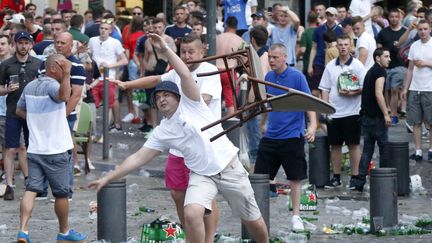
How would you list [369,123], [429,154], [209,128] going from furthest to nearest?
[429,154], [369,123], [209,128]

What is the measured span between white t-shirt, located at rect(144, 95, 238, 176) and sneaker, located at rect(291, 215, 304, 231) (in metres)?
2.32

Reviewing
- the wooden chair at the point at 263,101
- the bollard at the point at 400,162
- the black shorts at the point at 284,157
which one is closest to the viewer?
the wooden chair at the point at 263,101

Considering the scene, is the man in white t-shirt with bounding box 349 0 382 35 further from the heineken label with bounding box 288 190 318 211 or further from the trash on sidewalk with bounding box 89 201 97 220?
the trash on sidewalk with bounding box 89 201 97 220

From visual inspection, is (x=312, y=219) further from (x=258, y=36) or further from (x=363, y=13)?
(x=363, y=13)

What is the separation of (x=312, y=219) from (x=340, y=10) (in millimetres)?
10952

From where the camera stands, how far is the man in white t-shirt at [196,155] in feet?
33.1


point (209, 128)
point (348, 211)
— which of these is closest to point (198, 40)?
point (209, 128)

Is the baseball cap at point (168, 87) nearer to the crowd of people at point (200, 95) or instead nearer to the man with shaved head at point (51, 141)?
the crowd of people at point (200, 95)

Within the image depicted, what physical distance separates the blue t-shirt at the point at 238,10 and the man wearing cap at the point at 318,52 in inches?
59.5

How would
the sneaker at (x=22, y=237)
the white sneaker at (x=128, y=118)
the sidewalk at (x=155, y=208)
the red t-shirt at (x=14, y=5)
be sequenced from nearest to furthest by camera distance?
the sneaker at (x=22, y=237), the sidewalk at (x=155, y=208), the white sneaker at (x=128, y=118), the red t-shirt at (x=14, y=5)

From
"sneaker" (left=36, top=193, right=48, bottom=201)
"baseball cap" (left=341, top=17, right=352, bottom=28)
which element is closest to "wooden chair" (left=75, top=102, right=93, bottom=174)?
"sneaker" (left=36, top=193, right=48, bottom=201)

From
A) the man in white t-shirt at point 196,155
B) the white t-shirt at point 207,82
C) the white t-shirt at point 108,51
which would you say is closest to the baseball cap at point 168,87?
Result: the man in white t-shirt at point 196,155

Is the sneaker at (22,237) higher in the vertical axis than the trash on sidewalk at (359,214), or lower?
higher

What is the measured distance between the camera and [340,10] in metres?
23.8
